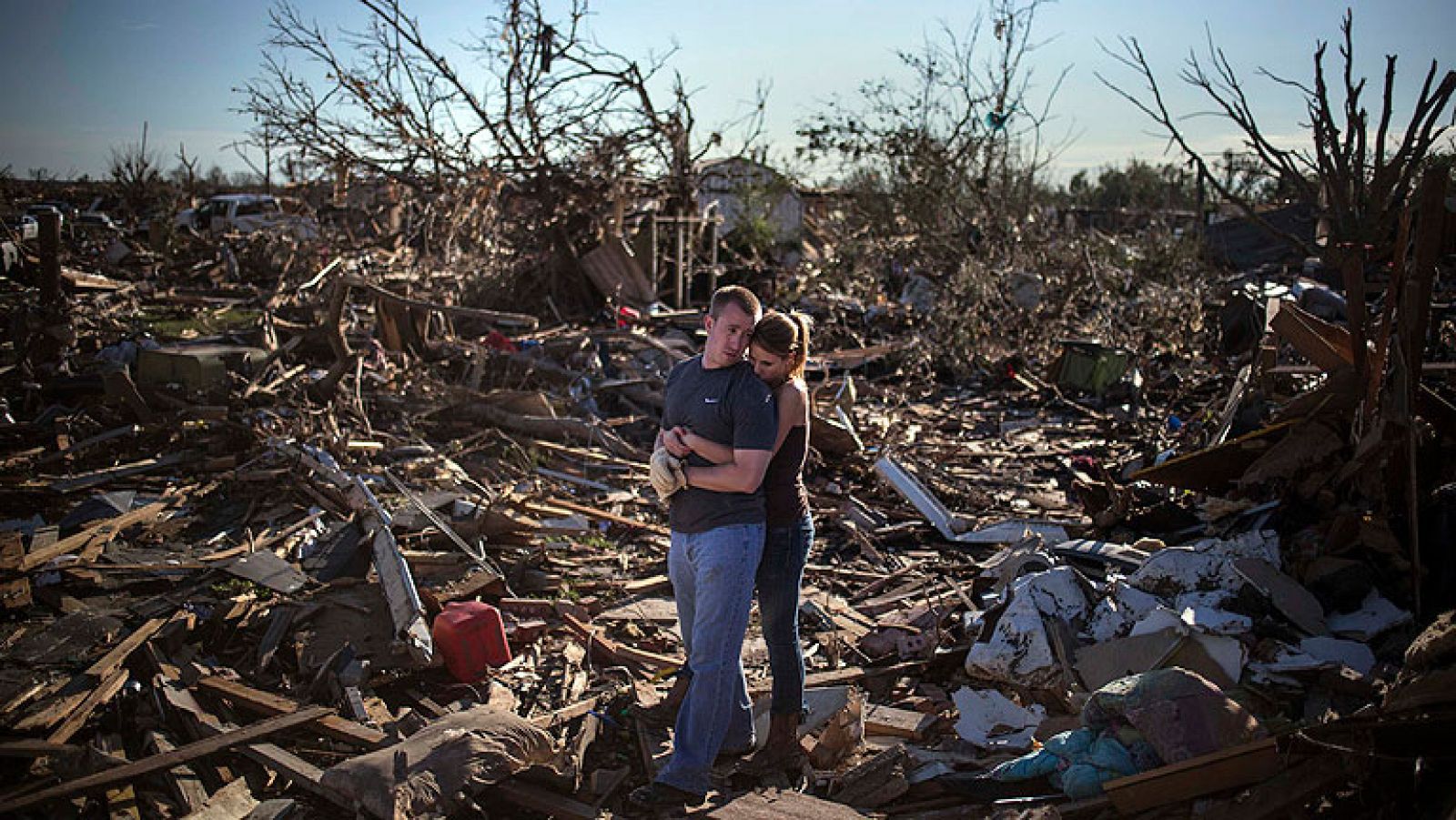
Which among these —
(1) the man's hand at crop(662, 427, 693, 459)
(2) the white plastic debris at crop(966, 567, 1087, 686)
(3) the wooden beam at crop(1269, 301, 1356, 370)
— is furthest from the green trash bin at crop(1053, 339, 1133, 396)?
(1) the man's hand at crop(662, 427, 693, 459)

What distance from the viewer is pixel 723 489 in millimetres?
3584

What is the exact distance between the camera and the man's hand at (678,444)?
11.9ft

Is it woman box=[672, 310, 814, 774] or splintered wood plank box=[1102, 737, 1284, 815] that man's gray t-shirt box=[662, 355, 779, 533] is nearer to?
woman box=[672, 310, 814, 774]

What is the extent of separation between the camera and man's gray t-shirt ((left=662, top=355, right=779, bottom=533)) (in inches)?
141

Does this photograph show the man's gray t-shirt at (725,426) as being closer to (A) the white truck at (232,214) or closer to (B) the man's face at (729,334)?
(B) the man's face at (729,334)

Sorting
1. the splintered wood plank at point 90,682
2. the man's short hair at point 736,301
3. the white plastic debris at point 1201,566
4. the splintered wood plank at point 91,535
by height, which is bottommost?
the splintered wood plank at point 90,682

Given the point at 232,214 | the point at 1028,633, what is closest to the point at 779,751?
the point at 1028,633

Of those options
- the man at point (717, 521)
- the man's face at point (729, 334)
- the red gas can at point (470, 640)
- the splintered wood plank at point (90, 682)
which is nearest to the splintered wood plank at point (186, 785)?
the splintered wood plank at point (90, 682)

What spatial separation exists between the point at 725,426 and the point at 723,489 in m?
0.24

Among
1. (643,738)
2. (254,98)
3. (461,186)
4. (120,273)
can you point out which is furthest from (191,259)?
(643,738)

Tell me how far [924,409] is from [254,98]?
36.6 ft

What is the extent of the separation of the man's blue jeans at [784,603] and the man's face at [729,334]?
72 cm

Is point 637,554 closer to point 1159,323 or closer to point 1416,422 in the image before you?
point 1416,422

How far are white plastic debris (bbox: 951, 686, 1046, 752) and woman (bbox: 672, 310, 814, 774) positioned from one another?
0.86 m
